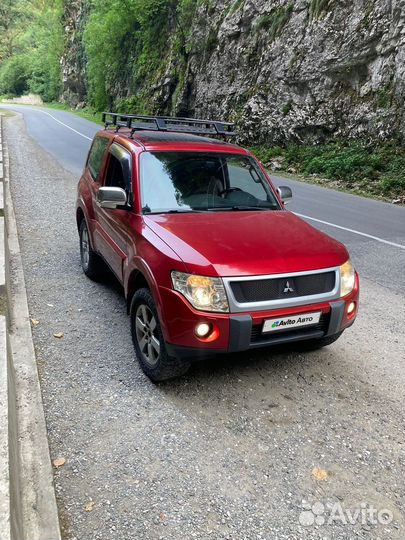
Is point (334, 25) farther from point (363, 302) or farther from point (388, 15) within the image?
point (363, 302)

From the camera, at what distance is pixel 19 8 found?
93.5m

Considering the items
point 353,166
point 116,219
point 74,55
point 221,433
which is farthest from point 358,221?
point 74,55

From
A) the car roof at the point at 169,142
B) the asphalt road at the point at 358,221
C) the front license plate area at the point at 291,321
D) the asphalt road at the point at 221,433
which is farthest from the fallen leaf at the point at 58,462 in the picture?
the asphalt road at the point at 358,221

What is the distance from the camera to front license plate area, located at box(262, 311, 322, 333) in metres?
3.44

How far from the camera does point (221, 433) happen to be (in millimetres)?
3266

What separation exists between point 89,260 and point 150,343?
254cm

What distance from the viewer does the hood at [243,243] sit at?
3.40 meters

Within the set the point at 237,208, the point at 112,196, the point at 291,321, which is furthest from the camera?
the point at 237,208

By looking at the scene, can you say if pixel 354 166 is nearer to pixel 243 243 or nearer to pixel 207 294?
pixel 243 243

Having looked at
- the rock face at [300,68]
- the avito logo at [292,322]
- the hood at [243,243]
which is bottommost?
the avito logo at [292,322]

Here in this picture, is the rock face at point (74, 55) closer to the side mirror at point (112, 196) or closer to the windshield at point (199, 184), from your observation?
the windshield at point (199, 184)

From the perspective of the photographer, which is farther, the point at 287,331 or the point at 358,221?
the point at 358,221

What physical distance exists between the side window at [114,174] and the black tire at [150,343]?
143 cm

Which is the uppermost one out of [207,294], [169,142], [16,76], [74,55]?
[74,55]
